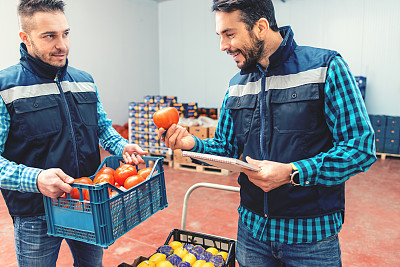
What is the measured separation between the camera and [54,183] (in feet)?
4.43

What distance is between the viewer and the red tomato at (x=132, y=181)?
157cm

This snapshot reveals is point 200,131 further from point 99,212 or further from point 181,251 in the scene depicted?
point 99,212

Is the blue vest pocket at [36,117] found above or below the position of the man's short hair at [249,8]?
below

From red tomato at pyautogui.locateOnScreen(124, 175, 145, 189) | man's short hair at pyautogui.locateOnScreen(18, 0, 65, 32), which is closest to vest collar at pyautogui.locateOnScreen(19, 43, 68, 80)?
man's short hair at pyautogui.locateOnScreen(18, 0, 65, 32)

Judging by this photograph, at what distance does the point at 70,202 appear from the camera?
1.38 meters

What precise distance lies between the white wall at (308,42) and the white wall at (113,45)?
751mm

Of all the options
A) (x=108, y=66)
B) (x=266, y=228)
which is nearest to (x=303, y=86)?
(x=266, y=228)

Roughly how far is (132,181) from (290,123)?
0.81 meters

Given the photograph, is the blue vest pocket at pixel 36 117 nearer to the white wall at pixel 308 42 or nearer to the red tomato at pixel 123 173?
the red tomato at pixel 123 173

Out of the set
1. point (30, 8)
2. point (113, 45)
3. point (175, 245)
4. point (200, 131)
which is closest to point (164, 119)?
point (30, 8)

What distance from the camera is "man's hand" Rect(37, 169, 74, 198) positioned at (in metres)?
1.35

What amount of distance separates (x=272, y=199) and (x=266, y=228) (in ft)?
0.46

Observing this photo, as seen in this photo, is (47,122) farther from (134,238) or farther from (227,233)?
(227,233)

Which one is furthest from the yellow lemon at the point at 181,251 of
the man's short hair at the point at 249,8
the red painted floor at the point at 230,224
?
the man's short hair at the point at 249,8
